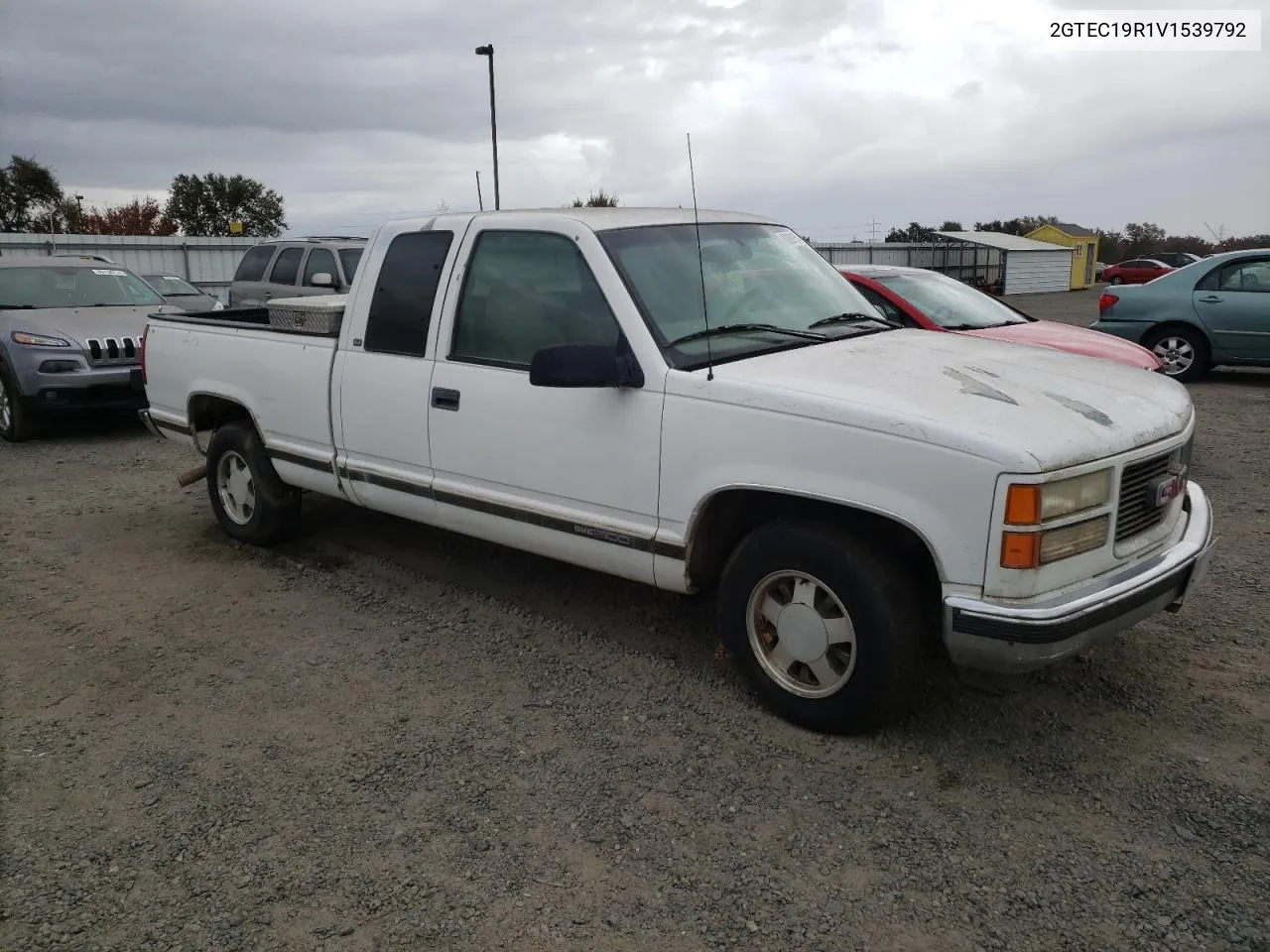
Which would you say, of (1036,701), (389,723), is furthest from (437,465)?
(1036,701)

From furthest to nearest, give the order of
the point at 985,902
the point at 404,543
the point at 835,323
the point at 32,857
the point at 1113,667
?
1. the point at 404,543
2. the point at 835,323
3. the point at 1113,667
4. the point at 32,857
5. the point at 985,902

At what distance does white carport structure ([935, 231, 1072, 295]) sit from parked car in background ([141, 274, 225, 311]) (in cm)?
3039

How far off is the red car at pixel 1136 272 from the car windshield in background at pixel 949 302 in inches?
1328

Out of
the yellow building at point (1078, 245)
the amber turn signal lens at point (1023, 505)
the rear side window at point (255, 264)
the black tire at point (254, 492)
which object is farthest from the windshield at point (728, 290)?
the yellow building at point (1078, 245)

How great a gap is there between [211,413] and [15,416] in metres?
4.57

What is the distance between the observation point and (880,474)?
127 inches

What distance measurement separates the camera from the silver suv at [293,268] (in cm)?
1265

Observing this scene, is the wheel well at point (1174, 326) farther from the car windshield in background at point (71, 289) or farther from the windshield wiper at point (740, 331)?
the car windshield in background at point (71, 289)

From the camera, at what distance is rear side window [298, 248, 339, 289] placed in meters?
12.8

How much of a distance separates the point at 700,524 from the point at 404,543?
9.29ft

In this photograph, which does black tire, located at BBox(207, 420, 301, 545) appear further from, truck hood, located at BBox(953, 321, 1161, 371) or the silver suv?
the silver suv

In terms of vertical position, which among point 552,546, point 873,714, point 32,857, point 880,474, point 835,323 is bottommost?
point 32,857

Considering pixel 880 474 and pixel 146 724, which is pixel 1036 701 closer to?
pixel 880 474

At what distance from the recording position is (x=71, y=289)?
1045cm
